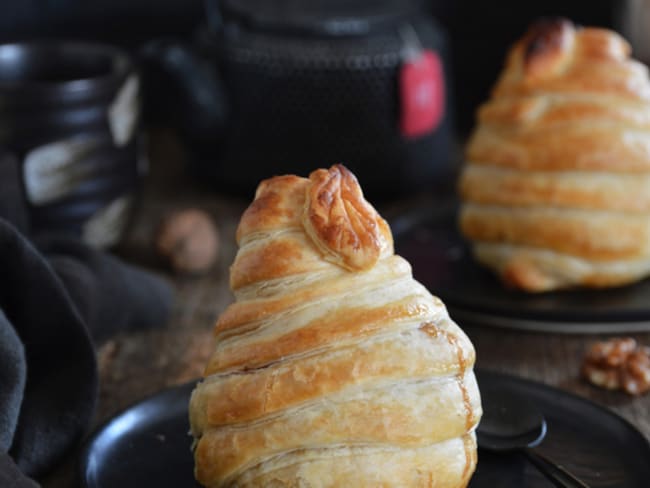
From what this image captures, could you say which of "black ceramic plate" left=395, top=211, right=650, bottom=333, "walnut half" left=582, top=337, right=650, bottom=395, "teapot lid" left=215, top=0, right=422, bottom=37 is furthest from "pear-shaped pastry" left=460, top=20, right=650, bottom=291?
"teapot lid" left=215, top=0, right=422, bottom=37

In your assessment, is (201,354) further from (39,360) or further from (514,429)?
(514,429)

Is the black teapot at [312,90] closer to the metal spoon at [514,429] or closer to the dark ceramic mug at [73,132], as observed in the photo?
the dark ceramic mug at [73,132]

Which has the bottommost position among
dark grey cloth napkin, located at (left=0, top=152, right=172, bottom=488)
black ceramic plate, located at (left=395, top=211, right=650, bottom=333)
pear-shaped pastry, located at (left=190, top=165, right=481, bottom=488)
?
black ceramic plate, located at (left=395, top=211, right=650, bottom=333)

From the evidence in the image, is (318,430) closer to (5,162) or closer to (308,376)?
(308,376)

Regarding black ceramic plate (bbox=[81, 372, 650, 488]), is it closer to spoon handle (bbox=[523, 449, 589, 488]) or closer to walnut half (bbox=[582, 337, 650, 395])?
spoon handle (bbox=[523, 449, 589, 488])

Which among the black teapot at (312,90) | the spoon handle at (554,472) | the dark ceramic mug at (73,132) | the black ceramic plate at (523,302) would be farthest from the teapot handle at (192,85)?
the spoon handle at (554,472)
